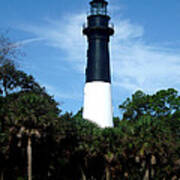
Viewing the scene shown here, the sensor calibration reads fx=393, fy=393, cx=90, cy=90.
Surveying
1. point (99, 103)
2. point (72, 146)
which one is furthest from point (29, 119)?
point (99, 103)

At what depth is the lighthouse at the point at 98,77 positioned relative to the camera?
2034 inches

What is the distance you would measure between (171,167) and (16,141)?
2025 centimetres

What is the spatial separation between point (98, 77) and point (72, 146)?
390 inches

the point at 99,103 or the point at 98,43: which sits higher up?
the point at 98,43

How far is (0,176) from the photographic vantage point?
44969 millimetres

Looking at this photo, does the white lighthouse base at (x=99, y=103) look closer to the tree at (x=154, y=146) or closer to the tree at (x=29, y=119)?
the tree at (x=154, y=146)

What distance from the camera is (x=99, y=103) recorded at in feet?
170

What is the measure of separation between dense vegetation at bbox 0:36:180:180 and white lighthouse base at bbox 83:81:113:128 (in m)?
2.81

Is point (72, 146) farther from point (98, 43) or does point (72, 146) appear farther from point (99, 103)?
point (98, 43)

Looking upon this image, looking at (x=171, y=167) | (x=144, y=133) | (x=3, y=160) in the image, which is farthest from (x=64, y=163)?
(x=171, y=167)

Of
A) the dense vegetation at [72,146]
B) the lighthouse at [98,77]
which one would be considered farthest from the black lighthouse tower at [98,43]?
the dense vegetation at [72,146]

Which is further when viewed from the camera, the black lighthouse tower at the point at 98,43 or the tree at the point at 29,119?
the black lighthouse tower at the point at 98,43

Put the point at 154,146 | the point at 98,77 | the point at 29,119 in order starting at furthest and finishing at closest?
1. the point at 98,77
2. the point at 154,146
3. the point at 29,119

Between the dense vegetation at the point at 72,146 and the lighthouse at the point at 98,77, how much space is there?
10.9ft
